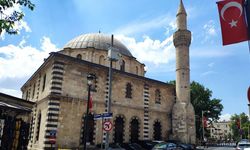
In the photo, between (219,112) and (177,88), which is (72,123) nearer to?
(177,88)

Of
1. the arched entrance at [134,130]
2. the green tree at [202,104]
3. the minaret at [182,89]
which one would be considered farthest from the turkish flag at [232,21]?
the green tree at [202,104]

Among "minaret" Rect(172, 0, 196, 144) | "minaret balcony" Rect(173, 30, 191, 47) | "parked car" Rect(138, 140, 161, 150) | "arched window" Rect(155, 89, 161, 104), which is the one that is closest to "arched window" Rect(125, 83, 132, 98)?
"arched window" Rect(155, 89, 161, 104)

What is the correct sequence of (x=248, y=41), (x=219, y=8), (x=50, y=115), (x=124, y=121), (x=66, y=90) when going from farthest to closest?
(x=124, y=121), (x=66, y=90), (x=50, y=115), (x=219, y=8), (x=248, y=41)

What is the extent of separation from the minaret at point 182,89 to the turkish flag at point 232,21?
78.6 feet

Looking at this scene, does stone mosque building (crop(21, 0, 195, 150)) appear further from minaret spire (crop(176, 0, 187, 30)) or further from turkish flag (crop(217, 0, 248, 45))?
turkish flag (crop(217, 0, 248, 45))

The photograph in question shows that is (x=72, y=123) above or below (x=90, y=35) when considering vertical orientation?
below

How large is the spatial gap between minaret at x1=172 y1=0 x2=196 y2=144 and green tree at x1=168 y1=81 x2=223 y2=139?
515 inches

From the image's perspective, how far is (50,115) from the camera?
2234 cm

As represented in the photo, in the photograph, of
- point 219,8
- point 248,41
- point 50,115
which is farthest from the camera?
point 50,115

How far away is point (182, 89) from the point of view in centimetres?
3250

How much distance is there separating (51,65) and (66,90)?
9.42 feet

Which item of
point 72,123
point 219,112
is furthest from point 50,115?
point 219,112

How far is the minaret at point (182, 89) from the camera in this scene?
31.3 meters

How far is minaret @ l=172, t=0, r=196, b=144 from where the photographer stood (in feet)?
103
